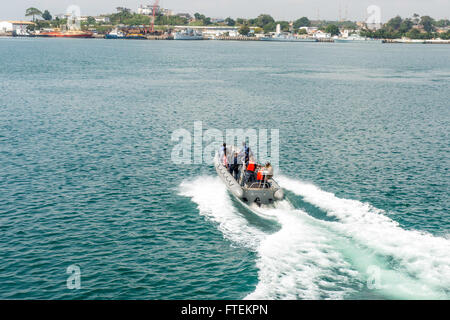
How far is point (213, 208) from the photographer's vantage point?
97.3ft

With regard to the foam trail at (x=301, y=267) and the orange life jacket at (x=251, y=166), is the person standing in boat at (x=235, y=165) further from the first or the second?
the foam trail at (x=301, y=267)

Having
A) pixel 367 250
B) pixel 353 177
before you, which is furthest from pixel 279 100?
pixel 367 250

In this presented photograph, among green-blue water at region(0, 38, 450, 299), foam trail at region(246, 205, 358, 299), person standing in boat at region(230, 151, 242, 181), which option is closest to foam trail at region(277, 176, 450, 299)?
green-blue water at region(0, 38, 450, 299)

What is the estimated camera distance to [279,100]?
75.6 m

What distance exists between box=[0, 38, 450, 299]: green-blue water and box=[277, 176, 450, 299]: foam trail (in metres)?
0.09

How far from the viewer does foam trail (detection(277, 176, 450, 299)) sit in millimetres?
19938

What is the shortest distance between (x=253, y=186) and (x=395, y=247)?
9.86m

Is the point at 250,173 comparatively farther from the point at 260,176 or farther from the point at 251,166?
the point at 260,176

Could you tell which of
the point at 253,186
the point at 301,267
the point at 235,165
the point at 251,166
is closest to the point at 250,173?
the point at 251,166

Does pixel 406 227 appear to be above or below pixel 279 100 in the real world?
below

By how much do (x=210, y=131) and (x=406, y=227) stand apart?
2988cm

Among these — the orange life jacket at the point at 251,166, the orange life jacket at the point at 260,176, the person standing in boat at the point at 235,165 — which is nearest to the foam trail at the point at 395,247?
the orange life jacket at the point at 260,176

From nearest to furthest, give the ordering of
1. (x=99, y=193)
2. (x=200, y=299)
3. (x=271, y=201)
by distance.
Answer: (x=200, y=299) → (x=271, y=201) → (x=99, y=193)
